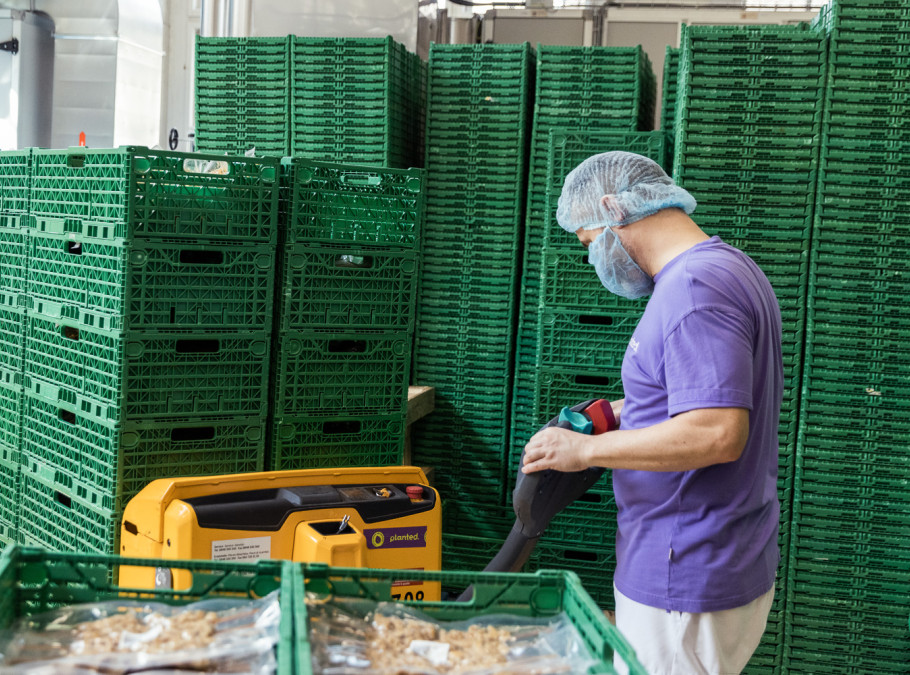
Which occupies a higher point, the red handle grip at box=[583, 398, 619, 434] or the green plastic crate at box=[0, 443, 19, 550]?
the red handle grip at box=[583, 398, 619, 434]

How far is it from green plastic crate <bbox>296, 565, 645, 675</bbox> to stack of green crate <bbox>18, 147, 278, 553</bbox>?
143 centimetres

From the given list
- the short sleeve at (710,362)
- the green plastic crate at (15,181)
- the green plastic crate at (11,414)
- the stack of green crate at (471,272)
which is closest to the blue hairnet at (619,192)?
the short sleeve at (710,362)

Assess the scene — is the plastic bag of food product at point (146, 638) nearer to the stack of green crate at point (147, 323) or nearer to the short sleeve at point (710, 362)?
the short sleeve at point (710, 362)

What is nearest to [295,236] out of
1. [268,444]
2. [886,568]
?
[268,444]

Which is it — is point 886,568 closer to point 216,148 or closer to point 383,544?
point 383,544

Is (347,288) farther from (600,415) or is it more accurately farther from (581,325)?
(581,325)

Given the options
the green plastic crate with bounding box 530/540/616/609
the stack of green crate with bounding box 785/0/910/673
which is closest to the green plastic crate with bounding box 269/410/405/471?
the green plastic crate with bounding box 530/540/616/609

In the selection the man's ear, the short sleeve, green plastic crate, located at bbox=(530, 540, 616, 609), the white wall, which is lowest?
green plastic crate, located at bbox=(530, 540, 616, 609)

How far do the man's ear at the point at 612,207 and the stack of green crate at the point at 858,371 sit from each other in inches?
75.6

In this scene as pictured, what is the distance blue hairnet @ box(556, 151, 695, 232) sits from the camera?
234 centimetres

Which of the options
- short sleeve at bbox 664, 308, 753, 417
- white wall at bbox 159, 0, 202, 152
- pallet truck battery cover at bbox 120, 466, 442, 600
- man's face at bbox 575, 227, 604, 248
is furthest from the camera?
white wall at bbox 159, 0, 202, 152

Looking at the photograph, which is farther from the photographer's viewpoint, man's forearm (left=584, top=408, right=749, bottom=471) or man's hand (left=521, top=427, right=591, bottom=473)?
man's hand (left=521, top=427, right=591, bottom=473)

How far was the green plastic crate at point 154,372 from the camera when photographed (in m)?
2.61

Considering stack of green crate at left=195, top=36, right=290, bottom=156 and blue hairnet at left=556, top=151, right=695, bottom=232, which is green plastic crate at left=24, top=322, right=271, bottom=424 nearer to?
blue hairnet at left=556, top=151, right=695, bottom=232
